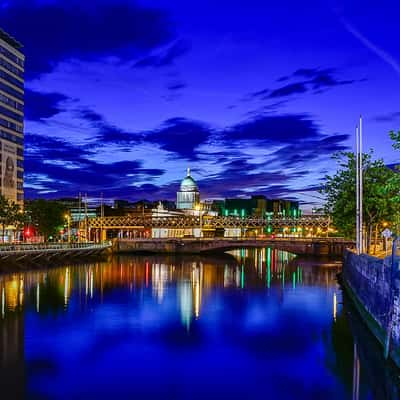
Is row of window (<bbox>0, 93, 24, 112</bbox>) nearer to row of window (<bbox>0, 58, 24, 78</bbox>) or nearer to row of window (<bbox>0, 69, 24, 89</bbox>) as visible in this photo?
row of window (<bbox>0, 69, 24, 89</bbox>)

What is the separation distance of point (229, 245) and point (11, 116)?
58.2 metres

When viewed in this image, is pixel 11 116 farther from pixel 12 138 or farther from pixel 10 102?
pixel 12 138

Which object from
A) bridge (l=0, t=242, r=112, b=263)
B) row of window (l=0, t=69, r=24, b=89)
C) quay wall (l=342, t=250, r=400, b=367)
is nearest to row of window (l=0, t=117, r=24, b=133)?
row of window (l=0, t=69, r=24, b=89)

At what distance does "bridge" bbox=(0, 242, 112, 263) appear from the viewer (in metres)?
88.6

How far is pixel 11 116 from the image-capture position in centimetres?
13625

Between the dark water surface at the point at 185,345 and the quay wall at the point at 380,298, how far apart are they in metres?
1.04

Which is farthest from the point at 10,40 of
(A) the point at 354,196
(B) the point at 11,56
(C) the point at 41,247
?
(A) the point at 354,196

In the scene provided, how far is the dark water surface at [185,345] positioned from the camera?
2719cm

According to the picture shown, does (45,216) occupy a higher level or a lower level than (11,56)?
lower

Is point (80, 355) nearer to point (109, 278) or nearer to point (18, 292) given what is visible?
point (18, 292)

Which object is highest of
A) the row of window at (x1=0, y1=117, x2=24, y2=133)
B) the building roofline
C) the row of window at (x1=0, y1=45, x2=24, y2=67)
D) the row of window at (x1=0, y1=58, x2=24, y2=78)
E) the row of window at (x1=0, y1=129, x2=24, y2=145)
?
the building roofline

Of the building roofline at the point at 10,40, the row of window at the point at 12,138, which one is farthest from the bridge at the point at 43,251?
the building roofline at the point at 10,40

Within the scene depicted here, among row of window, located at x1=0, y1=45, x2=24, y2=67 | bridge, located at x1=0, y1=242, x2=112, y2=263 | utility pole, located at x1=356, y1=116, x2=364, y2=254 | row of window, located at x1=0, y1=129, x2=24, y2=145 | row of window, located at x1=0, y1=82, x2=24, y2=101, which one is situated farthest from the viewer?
row of window, located at x1=0, y1=129, x2=24, y2=145

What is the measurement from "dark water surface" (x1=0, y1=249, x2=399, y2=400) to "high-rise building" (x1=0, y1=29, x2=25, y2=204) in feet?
245
